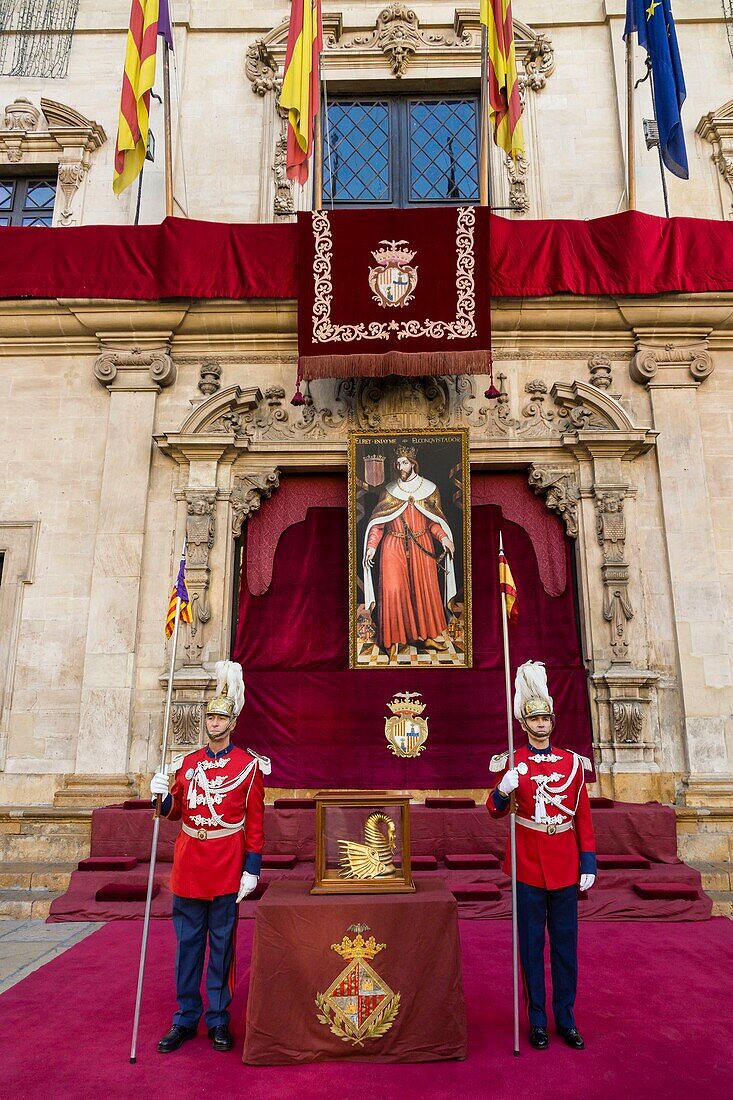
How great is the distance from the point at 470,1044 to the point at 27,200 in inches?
524

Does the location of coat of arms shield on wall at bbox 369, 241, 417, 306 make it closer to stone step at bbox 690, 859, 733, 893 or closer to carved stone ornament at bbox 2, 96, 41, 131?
carved stone ornament at bbox 2, 96, 41, 131

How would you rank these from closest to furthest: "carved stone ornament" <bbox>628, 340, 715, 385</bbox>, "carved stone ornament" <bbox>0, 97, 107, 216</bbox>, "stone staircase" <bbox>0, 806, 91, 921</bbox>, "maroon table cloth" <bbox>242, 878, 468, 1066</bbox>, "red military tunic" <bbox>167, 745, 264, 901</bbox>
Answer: "maroon table cloth" <bbox>242, 878, 468, 1066</bbox> → "red military tunic" <bbox>167, 745, 264, 901</bbox> → "stone staircase" <bbox>0, 806, 91, 921</bbox> → "carved stone ornament" <bbox>628, 340, 715, 385</bbox> → "carved stone ornament" <bbox>0, 97, 107, 216</bbox>

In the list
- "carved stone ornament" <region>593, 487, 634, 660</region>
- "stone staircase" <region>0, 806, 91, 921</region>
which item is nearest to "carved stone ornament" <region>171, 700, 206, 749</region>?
"stone staircase" <region>0, 806, 91, 921</region>

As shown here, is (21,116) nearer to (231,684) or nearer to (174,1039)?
(231,684)

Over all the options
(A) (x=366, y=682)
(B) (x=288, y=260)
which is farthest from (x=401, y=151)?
(A) (x=366, y=682)

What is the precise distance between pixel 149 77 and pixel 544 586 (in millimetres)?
8571

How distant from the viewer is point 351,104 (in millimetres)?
13133

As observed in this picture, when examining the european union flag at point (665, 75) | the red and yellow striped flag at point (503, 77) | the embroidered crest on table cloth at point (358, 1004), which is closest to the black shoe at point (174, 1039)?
the embroidered crest on table cloth at point (358, 1004)

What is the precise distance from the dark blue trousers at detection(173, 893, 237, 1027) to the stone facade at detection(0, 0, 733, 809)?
15.6 feet

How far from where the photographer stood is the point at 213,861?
4668 millimetres

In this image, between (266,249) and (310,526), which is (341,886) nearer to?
(310,526)

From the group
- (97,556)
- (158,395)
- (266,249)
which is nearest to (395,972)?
A: (97,556)

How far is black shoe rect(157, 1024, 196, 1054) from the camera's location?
170 inches

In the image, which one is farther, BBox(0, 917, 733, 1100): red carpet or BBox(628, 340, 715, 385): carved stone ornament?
BBox(628, 340, 715, 385): carved stone ornament
